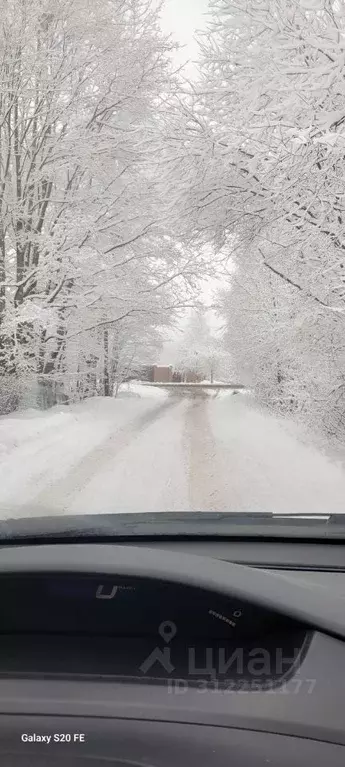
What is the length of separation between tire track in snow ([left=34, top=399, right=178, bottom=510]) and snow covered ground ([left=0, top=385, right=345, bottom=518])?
1 cm

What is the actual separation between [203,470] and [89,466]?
181 centimetres

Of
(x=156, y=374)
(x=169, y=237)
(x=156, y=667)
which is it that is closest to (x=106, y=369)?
(x=156, y=374)

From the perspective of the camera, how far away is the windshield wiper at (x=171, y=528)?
292 centimetres

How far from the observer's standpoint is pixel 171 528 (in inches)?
124

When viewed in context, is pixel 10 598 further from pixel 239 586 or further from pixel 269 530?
pixel 269 530

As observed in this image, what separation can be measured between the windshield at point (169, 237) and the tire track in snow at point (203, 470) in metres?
0.04

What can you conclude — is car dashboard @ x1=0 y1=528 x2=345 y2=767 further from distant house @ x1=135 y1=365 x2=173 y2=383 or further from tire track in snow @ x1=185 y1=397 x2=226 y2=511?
distant house @ x1=135 y1=365 x2=173 y2=383

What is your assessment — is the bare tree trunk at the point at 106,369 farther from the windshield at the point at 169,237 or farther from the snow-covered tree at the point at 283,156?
the snow-covered tree at the point at 283,156

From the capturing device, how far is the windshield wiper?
292cm

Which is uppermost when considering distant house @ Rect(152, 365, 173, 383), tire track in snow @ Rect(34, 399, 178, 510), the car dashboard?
the car dashboard

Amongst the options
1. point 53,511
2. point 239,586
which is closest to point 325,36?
point 53,511

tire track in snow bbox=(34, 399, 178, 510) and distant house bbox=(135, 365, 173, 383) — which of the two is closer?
tire track in snow bbox=(34, 399, 178, 510)

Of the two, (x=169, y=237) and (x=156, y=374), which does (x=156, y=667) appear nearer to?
(x=169, y=237)

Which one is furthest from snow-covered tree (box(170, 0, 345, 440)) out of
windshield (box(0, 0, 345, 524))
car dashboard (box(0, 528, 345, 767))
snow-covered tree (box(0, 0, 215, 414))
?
car dashboard (box(0, 528, 345, 767))
